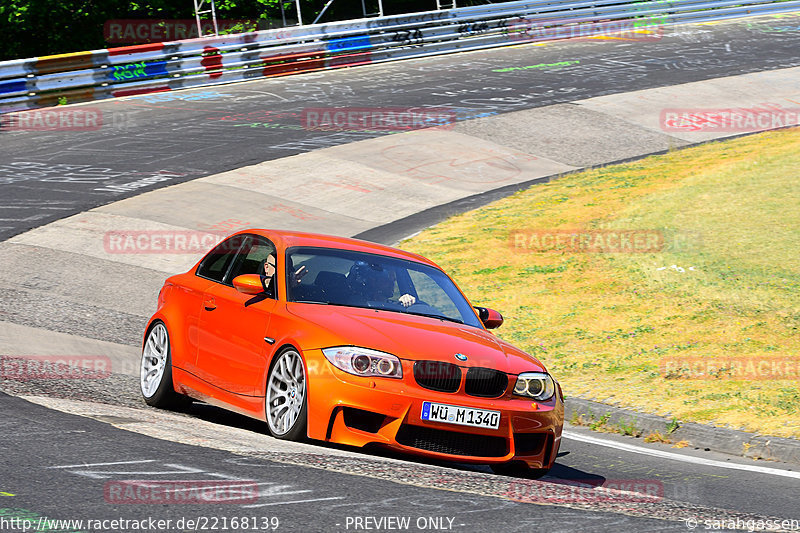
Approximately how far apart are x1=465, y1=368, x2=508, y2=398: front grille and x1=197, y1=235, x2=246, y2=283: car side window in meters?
2.56

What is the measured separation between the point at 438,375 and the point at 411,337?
0.37 meters

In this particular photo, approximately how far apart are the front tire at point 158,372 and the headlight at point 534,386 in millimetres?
2983

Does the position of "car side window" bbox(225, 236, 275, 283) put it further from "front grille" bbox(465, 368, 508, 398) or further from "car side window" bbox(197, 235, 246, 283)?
"front grille" bbox(465, 368, 508, 398)

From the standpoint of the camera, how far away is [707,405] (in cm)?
927

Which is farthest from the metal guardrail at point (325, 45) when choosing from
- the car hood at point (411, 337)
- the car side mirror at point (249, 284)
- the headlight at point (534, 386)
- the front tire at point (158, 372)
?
the headlight at point (534, 386)

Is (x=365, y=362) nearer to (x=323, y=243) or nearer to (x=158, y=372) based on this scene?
(x=323, y=243)

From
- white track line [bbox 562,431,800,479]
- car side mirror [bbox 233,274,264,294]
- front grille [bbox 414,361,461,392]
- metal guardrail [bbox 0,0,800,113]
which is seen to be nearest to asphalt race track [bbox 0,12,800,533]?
white track line [bbox 562,431,800,479]

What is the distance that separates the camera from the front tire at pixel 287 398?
690 centimetres

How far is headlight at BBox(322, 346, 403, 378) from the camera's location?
676cm

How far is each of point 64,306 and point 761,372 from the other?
26.1ft

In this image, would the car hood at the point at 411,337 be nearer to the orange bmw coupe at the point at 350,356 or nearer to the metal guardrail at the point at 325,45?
the orange bmw coupe at the point at 350,356

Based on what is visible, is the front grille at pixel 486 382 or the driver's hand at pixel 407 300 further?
the driver's hand at pixel 407 300

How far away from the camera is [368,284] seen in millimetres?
8023

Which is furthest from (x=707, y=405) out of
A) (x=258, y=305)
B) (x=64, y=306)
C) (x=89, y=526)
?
(x=64, y=306)
